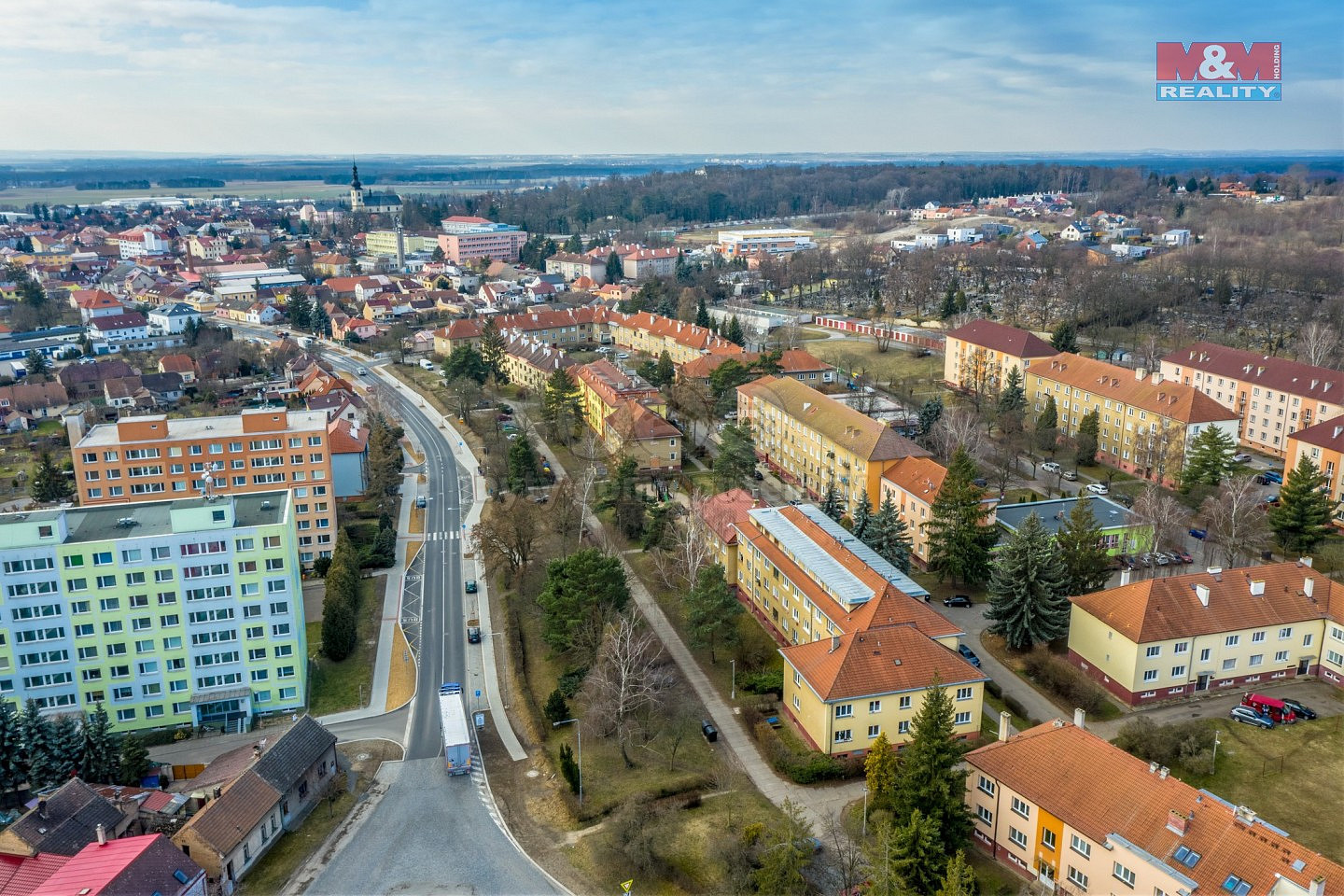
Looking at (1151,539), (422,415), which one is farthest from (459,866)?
(422,415)

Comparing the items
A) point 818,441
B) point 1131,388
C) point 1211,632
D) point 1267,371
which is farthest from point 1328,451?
point 818,441

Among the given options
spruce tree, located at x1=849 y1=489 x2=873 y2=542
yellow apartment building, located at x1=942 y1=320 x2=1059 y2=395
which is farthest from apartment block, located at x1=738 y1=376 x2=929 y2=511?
yellow apartment building, located at x1=942 y1=320 x2=1059 y2=395

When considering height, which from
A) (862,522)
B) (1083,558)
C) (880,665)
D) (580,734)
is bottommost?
(580,734)

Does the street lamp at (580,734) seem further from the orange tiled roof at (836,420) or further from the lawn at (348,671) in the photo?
the orange tiled roof at (836,420)

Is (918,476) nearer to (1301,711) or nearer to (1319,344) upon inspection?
(1301,711)

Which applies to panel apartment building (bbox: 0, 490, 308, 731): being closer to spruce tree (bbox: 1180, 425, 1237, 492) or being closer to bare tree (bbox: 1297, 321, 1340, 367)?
spruce tree (bbox: 1180, 425, 1237, 492)

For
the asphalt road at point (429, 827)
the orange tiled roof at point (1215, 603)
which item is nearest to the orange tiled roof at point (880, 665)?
the orange tiled roof at point (1215, 603)

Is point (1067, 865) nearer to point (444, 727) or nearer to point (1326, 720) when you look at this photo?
point (1326, 720)
